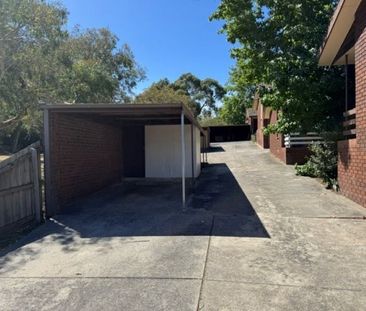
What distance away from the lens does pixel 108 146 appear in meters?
13.0

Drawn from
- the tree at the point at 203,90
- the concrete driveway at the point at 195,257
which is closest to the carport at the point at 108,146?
the concrete driveway at the point at 195,257

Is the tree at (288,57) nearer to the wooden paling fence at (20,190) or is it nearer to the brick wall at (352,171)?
the brick wall at (352,171)

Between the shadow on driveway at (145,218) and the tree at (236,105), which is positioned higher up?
the tree at (236,105)

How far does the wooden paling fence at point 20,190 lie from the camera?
6.99m

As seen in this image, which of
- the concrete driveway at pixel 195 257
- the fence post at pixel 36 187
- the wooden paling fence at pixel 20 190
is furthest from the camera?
the fence post at pixel 36 187

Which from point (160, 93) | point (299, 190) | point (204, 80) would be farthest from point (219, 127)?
point (299, 190)

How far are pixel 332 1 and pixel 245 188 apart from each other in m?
6.59

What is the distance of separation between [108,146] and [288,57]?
252 inches

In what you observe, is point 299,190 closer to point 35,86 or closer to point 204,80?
point 35,86

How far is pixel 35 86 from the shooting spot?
12.4 m

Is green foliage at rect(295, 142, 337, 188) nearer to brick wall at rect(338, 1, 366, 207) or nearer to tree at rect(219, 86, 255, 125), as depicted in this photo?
brick wall at rect(338, 1, 366, 207)

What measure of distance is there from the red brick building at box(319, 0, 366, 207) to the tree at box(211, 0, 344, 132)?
712 mm

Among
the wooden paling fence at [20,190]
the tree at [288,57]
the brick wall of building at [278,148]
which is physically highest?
the tree at [288,57]

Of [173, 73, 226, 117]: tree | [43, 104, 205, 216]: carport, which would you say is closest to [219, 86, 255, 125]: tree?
[173, 73, 226, 117]: tree
